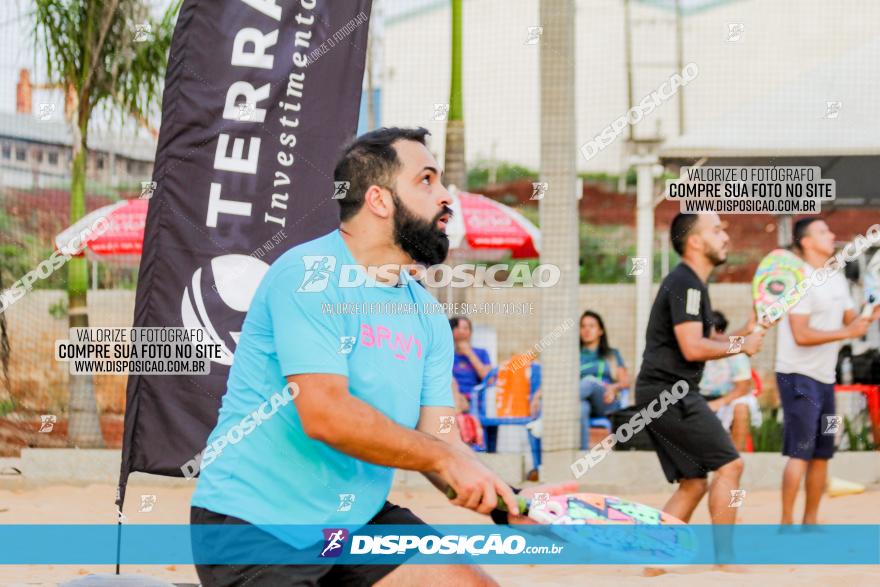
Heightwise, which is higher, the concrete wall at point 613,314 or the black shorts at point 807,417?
the concrete wall at point 613,314

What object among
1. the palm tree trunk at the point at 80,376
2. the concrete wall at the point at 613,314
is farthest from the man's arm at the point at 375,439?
the concrete wall at the point at 613,314

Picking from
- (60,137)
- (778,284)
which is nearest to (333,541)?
(778,284)

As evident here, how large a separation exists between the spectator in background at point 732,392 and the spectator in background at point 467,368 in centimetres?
179

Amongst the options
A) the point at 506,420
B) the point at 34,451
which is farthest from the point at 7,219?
the point at 506,420

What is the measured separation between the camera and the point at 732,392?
9.50m

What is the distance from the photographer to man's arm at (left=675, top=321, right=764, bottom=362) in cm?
569

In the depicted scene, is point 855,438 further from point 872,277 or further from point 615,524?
point 615,524

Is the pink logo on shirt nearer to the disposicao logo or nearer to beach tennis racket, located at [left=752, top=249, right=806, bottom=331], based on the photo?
the disposicao logo

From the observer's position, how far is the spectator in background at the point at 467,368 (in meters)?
9.62

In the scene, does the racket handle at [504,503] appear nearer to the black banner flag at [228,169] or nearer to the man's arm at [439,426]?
the man's arm at [439,426]

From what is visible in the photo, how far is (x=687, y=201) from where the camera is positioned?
319 inches

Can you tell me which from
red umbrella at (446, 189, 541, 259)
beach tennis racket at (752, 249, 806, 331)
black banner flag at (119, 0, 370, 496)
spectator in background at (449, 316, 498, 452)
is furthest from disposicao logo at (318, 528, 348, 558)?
red umbrella at (446, 189, 541, 259)

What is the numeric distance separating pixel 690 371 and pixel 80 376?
6.53 m

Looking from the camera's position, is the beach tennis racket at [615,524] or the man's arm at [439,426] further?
the beach tennis racket at [615,524]
